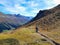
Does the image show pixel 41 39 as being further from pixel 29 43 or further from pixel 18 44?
pixel 18 44

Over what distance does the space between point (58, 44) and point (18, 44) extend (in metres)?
24.9

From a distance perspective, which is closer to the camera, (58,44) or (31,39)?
(58,44)

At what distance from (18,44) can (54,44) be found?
2299cm

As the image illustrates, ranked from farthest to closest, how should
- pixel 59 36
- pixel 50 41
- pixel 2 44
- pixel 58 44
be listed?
pixel 59 36, pixel 50 41, pixel 58 44, pixel 2 44

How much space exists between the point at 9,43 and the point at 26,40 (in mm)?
21130

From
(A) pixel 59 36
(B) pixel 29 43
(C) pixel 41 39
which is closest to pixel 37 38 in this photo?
(C) pixel 41 39

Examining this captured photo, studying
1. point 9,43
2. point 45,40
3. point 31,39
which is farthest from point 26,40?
point 9,43

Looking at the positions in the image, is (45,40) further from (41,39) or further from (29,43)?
(29,43)

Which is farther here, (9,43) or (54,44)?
(54,44)

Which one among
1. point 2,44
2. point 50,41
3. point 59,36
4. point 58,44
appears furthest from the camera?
point 59,36

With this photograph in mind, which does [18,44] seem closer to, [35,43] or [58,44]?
[35,43]

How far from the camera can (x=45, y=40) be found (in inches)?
5167

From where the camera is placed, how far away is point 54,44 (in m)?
123

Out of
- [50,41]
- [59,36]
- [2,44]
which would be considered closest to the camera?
[2,44]
